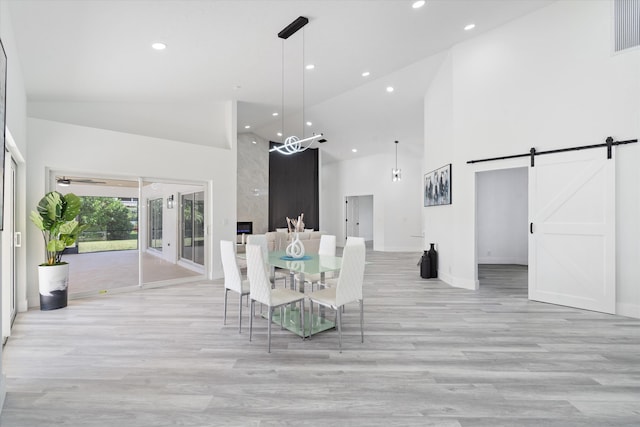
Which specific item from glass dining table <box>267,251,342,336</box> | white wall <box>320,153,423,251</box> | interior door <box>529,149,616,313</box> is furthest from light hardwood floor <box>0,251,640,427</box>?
white wall <box>320,153,423,251</box>

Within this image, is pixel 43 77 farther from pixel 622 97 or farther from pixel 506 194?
pixel 506 194

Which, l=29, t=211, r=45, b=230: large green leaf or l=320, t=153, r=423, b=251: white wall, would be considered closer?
l=29, t=211, r=45, b=230: large green leaf

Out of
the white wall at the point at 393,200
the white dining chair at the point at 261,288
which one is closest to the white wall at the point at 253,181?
the white wall at the point at 393,200

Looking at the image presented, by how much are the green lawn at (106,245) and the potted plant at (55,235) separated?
23.2 inches

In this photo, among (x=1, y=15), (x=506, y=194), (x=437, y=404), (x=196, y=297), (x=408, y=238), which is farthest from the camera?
(x=408, y=238)

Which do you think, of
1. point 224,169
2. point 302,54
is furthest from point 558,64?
point 224,169

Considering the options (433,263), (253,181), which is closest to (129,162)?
(253,181)

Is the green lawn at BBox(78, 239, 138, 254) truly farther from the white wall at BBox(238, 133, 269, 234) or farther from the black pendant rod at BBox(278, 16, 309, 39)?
the white wall at BBox(238, 133, 269, 234)

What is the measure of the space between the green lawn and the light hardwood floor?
3.66ft

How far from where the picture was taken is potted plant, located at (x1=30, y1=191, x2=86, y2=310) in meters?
3.98

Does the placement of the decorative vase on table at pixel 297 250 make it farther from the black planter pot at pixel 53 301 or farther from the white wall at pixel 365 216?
the white wall at pixel 365 216

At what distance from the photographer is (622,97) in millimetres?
3770

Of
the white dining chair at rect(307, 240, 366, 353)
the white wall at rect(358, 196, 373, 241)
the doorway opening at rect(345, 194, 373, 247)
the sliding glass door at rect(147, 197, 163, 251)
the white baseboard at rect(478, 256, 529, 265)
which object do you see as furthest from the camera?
the white wall at rect(358, 196, 373, 241)

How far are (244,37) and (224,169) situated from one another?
109 inches
